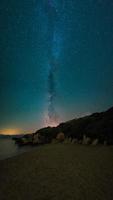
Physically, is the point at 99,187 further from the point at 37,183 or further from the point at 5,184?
the point at 5,184

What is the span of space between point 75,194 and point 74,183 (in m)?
0.77

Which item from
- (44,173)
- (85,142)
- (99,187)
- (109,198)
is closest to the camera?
(109,198)

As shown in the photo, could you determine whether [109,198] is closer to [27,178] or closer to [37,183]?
[37,183]

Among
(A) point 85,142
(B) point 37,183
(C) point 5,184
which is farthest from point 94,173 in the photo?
(A) point 85,142

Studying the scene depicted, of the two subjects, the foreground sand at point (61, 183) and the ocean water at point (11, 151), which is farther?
the ocean water at point (11, 151)

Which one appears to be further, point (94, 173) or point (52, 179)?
point (94, 173)

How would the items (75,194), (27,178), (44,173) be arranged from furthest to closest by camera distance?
1. (44,173)
2. (27,178)
3. (75,194)

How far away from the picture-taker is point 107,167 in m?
6.89

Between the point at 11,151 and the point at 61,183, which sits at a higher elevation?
the point at 61,183

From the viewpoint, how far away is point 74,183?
519 centimetres

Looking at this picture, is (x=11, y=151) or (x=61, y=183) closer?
(x=61, y=183)

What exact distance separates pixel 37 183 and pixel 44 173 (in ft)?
3.65

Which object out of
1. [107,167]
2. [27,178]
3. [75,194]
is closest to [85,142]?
[107,167]

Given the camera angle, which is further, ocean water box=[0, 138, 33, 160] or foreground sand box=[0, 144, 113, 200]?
ocean water box=[0, 138, 33, 160]
